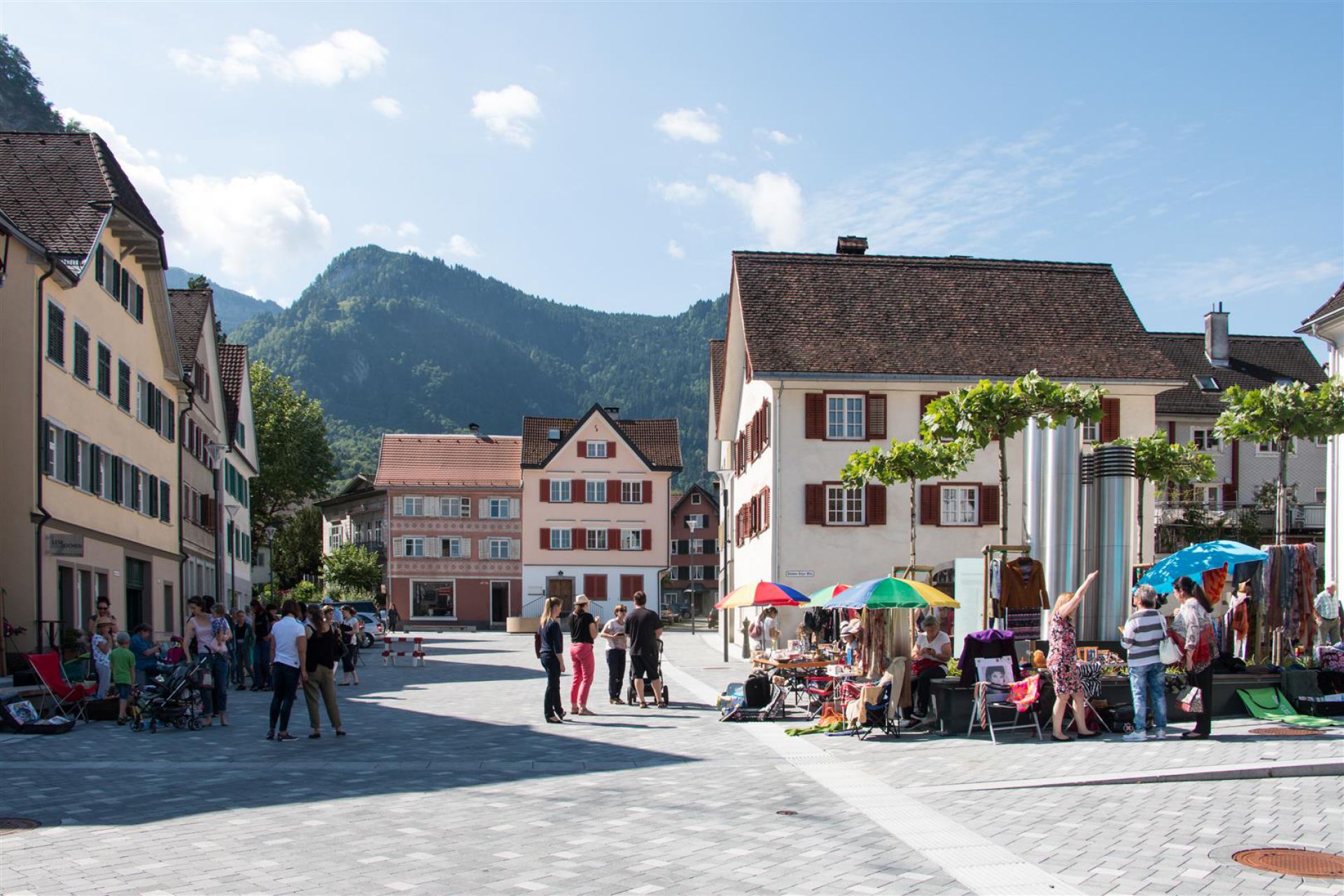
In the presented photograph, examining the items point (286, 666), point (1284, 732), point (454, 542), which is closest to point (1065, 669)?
point (1284, 732)

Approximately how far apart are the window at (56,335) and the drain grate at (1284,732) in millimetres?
20897

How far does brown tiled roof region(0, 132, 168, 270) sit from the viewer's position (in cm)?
2744

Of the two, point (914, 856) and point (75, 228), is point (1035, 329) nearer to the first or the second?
point (75, 228)

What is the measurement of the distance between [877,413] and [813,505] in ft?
10.7

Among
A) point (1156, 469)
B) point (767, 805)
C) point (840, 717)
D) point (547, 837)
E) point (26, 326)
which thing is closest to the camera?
point (547, 837)

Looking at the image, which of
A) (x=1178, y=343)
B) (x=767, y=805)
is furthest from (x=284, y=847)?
(x=1178, y=343)

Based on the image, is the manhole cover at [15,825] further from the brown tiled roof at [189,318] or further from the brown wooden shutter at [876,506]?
the brown wooden shutter at [876,506]

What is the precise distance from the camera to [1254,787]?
11.9m

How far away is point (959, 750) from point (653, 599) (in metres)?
60.5

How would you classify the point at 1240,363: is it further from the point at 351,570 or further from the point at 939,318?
the point at 351,570

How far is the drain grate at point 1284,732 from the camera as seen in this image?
587 inches

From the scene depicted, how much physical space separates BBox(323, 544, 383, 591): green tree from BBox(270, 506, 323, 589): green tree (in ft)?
39.5

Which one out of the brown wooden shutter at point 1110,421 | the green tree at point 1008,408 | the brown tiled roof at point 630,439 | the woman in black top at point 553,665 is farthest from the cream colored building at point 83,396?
the brown tiled roof at point 630,439

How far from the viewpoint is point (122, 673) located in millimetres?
19500
